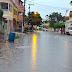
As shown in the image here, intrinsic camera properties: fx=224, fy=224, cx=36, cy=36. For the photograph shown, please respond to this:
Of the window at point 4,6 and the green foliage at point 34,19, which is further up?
the window at point 4,6

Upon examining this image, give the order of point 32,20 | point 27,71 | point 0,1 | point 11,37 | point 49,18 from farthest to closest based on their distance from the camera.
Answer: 1. point 49,18
2. point 32,20
3. point 0,1
4. point 11,37
5. point 27,71

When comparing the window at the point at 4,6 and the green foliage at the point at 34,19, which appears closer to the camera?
the window at the point at 4,6

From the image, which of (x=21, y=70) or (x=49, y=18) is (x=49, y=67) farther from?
(x=49, y=18)

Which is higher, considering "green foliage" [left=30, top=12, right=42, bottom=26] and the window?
the window

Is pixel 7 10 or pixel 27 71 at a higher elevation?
pixel 7 10

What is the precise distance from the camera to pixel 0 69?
30.1ft

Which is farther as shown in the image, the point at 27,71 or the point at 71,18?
the point at 71,18

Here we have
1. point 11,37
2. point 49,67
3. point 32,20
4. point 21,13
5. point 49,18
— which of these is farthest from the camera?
point 49,18

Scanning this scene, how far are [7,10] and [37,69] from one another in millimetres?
40630

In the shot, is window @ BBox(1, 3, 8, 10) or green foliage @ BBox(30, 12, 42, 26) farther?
green foliage @ BBox(30, 12, 42, 26)

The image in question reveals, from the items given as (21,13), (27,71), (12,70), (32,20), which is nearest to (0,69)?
(12,70)

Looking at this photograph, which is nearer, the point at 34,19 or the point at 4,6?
the point at 4,6

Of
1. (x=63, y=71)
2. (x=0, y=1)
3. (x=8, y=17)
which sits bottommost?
(x=63, y=71)

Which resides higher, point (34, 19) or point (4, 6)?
point (4, 6)
